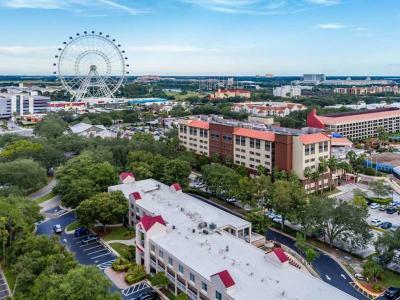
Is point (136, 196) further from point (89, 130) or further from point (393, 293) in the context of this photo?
point (89, 130)

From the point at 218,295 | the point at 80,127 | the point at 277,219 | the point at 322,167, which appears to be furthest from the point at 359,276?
the point at 80,127

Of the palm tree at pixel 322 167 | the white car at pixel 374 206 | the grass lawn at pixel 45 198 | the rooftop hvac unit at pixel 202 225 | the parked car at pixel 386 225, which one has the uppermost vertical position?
the palm tree at pixel 322 167

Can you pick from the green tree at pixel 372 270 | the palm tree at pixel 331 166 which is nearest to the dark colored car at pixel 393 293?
the green tree at pixel 372 270

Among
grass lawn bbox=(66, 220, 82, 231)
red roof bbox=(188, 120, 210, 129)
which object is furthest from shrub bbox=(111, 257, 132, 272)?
red roof bbox=(188, 120, 210, 129)

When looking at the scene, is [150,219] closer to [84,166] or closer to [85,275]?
[85,275]

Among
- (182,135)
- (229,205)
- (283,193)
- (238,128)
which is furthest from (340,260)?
(182,135)

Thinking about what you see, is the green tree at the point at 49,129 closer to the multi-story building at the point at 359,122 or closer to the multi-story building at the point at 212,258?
the multi-story building at the point at 212,258

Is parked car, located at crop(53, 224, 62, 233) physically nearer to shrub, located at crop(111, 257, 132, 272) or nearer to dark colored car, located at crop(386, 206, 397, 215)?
shrub, located at crop(111, 257, 132, 272)
